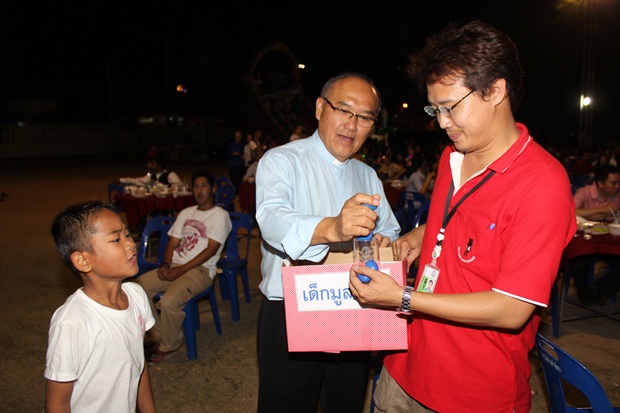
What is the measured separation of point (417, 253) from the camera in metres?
2.17

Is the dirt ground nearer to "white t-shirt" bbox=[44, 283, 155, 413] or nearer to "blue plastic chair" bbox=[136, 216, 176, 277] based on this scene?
"blue plastic chair" bbox=[136, 216, 176, 277]

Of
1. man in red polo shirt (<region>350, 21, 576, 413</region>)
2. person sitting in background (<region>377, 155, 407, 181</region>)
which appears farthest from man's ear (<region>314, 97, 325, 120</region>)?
person sitting in background (<region>377, 155, 407, 181</region>)

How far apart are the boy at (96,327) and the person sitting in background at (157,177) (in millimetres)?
6967

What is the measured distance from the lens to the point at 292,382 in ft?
7.25

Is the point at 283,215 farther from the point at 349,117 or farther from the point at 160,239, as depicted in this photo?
the point at 160,239

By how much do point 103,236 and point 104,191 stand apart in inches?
553

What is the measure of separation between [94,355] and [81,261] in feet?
1.36

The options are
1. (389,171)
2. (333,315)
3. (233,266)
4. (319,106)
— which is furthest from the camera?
(389,171)

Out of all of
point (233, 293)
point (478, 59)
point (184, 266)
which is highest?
point (478, 59)

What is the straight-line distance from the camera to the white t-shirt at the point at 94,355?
6.28ft

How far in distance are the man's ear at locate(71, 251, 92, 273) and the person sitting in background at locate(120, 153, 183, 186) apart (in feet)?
23.0

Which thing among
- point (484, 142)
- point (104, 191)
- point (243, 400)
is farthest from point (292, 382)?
point (104, 191)

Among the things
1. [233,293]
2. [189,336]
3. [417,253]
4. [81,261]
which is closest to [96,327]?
[81,261]

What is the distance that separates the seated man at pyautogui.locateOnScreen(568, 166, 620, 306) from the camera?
5.45 metres
